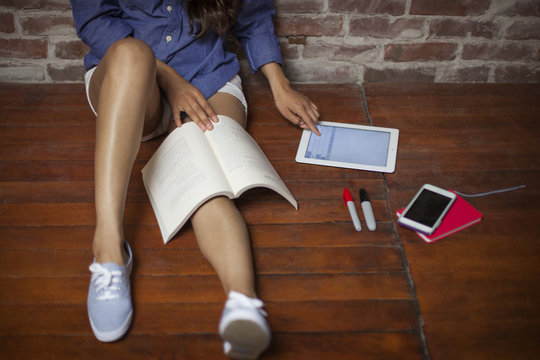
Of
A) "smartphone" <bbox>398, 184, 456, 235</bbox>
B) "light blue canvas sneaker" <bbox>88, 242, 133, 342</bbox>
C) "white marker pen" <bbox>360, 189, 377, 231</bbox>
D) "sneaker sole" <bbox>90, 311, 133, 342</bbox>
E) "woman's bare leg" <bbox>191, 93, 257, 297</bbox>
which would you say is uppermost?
"woman's bare leg" <bbox>191, 93, 257, 297</bbox>

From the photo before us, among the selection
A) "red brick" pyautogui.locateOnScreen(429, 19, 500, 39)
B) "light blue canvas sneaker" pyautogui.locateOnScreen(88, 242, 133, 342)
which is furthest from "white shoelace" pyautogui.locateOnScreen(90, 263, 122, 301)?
"red brick" pyautogui.locateOnScreen(429, 19, 500, 39)

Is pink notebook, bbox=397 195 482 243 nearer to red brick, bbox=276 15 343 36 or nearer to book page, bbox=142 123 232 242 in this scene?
book page, bbox=142 123 232 242

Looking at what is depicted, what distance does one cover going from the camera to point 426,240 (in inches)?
45.0

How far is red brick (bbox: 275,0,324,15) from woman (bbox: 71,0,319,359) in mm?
124

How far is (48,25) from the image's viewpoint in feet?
5.04

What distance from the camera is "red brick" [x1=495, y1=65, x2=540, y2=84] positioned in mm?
1737

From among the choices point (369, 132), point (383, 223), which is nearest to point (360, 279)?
point (383, 223)

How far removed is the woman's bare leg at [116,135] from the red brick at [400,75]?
97 centimetres

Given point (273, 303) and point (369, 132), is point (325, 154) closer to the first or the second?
point (369, 132)

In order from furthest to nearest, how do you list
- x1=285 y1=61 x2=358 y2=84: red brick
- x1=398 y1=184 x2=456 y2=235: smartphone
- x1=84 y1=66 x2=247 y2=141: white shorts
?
x1=285 y1=61 x2=358 y2=84: red brick → x1=84 y1=66 x2=247 y2=141: white shorts → x1=398 y1=184 x2=456 y2=235: smartphone

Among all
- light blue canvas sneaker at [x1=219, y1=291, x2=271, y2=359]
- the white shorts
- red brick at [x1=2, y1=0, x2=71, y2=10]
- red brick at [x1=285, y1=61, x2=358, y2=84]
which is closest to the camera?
light blue canvas sneaker at [x1=219, y1=291, x2=271, y2=359]

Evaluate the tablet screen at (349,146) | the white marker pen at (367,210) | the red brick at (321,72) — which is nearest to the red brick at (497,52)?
the red brick at (321,72)

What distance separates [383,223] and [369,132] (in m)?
0.38

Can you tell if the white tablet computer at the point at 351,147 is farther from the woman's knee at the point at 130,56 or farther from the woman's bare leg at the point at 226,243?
the woman's knee at the point at 130,56
